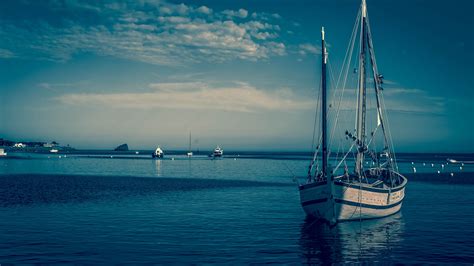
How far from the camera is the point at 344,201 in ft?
102

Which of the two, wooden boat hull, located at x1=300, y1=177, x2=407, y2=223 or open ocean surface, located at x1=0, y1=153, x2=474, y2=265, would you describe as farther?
wooden boat hull, located at x1=300, y1=177, x2=407, y2=223

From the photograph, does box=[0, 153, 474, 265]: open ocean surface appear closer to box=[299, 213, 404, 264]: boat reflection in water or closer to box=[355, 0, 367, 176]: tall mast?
box=[299, 213, 404, 264]: boat reflection in water

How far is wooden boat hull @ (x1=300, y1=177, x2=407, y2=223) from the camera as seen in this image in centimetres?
3072

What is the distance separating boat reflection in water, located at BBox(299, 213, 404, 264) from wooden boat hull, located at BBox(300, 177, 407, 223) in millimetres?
715

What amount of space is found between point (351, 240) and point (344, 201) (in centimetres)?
455

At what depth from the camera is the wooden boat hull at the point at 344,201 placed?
30.7m

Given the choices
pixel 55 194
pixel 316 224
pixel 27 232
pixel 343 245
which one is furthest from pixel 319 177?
pixel 55 194

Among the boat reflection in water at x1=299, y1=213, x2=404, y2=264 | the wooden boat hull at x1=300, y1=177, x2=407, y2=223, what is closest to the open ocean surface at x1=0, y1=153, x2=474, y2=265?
the boat reflection in water at x1=299, y1=213, x2=404, y2=264

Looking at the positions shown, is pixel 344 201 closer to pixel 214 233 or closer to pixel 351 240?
pixel 351 240

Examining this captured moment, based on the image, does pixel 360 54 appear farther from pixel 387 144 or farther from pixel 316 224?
pixel 316 224

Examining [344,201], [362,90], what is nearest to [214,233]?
[344,201]

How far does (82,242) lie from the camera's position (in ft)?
82.1

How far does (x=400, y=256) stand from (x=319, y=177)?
40.4 feet

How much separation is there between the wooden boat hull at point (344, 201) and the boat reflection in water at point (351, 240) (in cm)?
72
